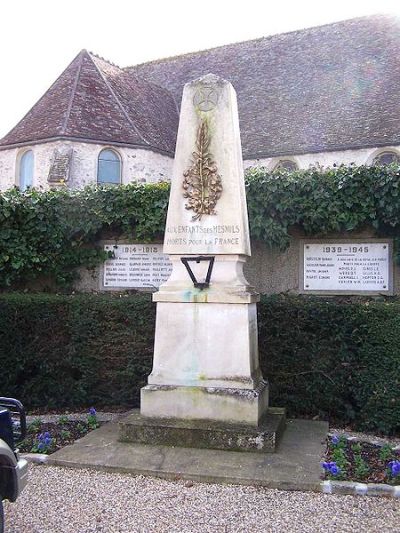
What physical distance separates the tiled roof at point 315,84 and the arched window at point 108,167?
4.82 metres

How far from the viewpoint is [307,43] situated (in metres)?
23.2

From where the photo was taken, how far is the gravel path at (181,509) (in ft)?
11.6

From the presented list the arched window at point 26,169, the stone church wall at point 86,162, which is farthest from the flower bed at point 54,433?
the arched window at point 26,169

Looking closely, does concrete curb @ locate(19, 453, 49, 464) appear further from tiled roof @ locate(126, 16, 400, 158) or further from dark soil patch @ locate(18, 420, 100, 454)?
tiled roof @ locate(126, 16, 400, 158)

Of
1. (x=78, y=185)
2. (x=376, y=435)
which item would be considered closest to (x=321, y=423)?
(x=376, y=435)

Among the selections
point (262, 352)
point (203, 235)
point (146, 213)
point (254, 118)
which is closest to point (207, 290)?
point (203, 235)

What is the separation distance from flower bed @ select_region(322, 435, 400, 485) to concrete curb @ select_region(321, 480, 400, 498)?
0.46ft

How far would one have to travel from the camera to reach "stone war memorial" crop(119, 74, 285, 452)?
5105mm

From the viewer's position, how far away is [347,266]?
22.6ft

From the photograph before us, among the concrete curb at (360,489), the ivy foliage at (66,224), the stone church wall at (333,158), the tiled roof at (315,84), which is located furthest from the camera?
the tiled roof at (315,84)

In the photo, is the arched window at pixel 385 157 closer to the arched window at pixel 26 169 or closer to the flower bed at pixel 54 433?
the arched window at pixel 26 169

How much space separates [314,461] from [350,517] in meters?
0.98

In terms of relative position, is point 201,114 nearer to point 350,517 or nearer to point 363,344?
point 363,344

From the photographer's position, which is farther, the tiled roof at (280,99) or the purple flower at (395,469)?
the tiled roof at (280,99)
